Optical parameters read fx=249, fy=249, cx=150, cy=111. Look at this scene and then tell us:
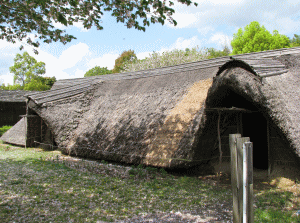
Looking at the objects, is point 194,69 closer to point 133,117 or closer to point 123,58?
point 133,117

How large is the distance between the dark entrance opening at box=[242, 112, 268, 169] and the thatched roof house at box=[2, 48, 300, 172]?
0.03m

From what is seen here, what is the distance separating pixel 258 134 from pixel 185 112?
2.56m

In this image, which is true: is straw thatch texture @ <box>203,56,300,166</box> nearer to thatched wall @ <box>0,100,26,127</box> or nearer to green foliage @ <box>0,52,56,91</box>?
thatched wall @ <box>0,100,26,127</box>

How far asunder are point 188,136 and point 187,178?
127 cm

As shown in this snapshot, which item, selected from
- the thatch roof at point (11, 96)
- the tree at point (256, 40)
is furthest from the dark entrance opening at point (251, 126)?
the tree at point (256, 40)

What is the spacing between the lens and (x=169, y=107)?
9.26 m

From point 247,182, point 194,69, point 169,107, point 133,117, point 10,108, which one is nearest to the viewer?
point 247,182

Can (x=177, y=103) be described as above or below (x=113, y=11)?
below

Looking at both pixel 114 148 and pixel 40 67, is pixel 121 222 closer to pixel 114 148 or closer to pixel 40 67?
pixel 114 148

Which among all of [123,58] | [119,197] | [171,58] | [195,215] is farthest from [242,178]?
[123,58]

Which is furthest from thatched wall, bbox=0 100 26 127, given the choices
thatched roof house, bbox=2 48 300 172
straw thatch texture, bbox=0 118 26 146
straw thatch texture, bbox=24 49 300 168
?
thatched roof house, bbox=2 48 300 172

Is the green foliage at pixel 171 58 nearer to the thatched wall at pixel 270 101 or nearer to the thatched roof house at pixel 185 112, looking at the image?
the thatched roof house at pixel 185 112

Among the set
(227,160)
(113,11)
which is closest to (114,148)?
(227,160)

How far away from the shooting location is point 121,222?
4547 mm
